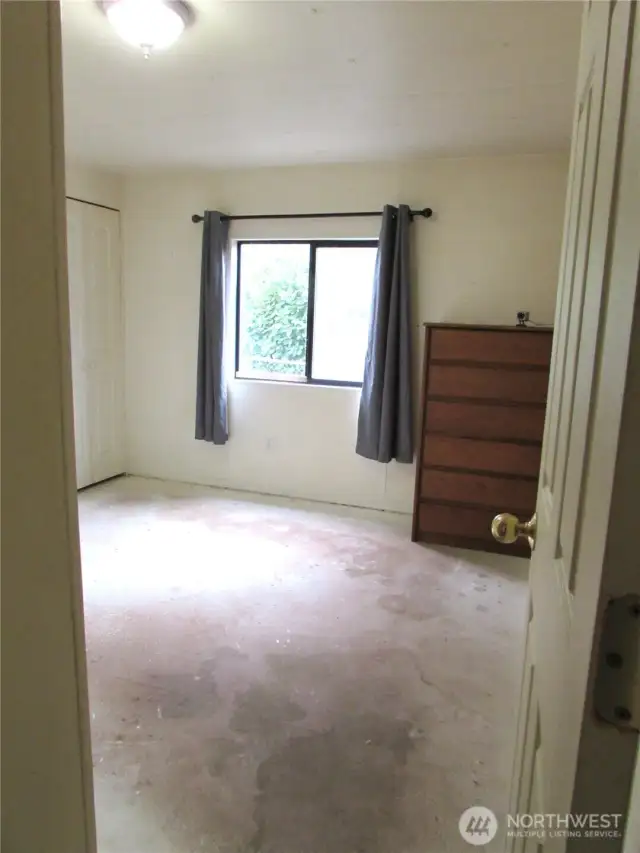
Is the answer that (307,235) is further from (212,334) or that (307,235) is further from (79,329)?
(79,329)

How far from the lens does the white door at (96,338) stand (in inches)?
165

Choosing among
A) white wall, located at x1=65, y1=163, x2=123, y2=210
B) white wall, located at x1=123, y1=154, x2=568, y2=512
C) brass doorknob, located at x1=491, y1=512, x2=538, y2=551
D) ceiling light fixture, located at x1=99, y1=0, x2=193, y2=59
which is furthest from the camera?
white wall, located at x1=65, y1=163, x2=123, y2=210

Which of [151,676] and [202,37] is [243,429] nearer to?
[151,676]

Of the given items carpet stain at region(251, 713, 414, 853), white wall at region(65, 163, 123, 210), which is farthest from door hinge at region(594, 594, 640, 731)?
white wall at region(65, 163, 123, 210)

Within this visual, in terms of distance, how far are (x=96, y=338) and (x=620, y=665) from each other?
453 centimetres

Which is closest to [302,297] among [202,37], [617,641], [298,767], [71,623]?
[202,37]

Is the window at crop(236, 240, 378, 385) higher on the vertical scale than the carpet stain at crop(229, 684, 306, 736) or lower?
higher

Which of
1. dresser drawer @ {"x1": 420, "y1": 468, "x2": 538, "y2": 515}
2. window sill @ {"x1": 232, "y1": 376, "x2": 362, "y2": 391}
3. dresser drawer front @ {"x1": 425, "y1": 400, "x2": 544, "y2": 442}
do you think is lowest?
dresser drawer @ {"x1": 420, "y1": 468, "x2": 538, "y2": 515}

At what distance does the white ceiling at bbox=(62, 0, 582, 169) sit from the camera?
1932mm

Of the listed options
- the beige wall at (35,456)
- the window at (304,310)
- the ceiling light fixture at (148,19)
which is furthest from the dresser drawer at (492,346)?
the beige wall at (35,456)

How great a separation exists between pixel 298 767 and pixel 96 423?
3396 mm

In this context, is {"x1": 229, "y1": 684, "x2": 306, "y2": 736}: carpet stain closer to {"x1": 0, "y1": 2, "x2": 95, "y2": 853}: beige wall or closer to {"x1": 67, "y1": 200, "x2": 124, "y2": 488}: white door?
{"x1": 0, "y1": 2, "x2": 95, "y2": 853}: beige wall

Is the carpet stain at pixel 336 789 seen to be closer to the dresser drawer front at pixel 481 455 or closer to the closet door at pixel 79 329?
the dresser drawer front at pixel 481 455

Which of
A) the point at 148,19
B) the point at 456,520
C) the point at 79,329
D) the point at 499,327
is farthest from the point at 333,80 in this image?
the point at 79,329
